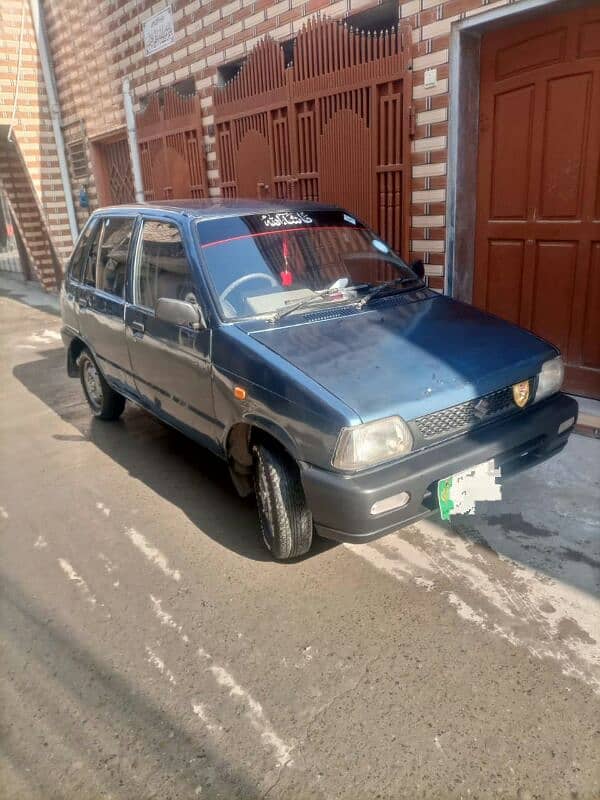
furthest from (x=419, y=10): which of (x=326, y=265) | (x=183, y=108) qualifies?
(x=183, y=108)

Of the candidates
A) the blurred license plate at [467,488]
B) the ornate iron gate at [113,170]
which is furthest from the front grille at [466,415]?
the ornate iron gate at [113,170]

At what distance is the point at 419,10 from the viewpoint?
5.02 metres

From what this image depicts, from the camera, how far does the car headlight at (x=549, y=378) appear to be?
10.5ft

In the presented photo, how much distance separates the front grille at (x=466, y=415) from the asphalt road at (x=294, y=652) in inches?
29.5

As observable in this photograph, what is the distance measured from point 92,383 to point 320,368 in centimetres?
329

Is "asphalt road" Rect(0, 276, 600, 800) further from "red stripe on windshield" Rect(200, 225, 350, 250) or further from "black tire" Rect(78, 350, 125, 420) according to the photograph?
"red stripe on windshield" Rect(200, 225, 350, 250)

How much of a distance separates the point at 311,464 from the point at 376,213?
3.95 m

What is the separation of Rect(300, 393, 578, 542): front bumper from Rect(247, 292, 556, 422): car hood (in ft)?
0.70

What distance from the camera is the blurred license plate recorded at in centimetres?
275

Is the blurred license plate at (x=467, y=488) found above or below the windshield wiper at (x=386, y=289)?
below

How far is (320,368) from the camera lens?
A: 111 inches

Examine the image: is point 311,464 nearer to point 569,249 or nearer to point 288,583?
point 288,583

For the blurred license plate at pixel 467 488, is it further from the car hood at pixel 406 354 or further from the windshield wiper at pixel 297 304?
the windshield wiper at pixel 297 304

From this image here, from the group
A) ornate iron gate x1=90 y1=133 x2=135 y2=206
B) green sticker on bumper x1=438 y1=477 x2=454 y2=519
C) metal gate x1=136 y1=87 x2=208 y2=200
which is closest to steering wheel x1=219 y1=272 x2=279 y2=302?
green sticker on bumper x1=438 y1=477 x2=454 y2=519
